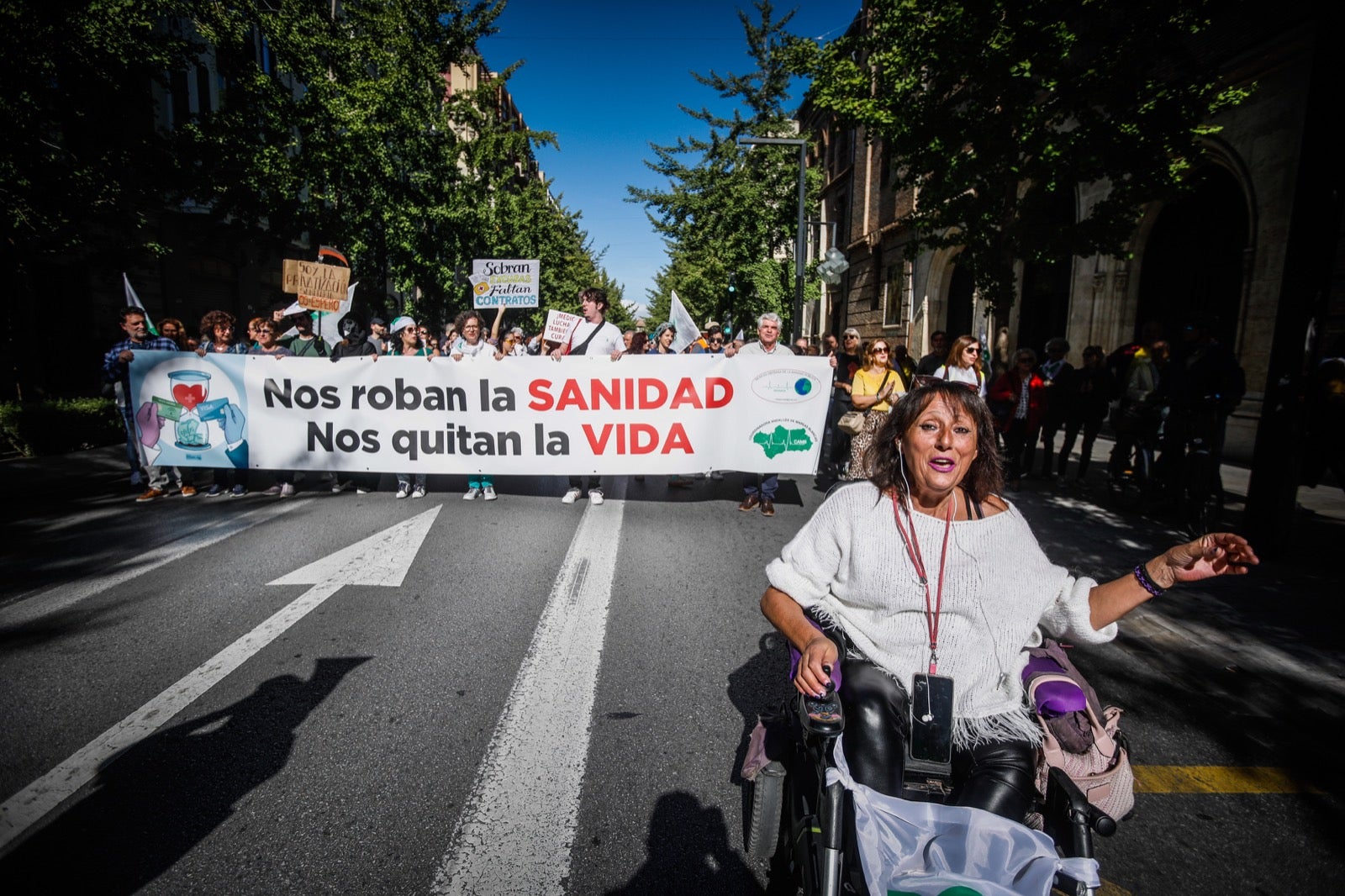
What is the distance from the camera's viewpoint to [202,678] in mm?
3357

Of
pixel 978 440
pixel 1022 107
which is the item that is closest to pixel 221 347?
pixel 978 440

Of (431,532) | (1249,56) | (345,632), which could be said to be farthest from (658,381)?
(1249,56)

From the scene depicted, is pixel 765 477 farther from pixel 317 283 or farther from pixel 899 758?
pixel 317 283

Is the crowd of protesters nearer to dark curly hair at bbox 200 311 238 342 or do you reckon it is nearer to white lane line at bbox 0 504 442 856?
dark curly hair at bbox 200 311 238 342

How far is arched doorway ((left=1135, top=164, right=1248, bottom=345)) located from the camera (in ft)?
39.5

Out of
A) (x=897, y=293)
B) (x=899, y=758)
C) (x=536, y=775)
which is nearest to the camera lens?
(x=899, y=758)

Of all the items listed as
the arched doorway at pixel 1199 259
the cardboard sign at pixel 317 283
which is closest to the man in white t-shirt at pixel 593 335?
the cardboard sign at pixel 317 283

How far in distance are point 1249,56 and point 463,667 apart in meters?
14.9

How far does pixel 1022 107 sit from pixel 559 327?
630cm

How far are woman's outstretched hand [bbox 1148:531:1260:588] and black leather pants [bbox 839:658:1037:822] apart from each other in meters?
0.61

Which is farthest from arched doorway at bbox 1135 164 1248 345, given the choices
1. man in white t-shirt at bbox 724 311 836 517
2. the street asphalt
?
man in white t-shirt at bbox 724 311 836 517

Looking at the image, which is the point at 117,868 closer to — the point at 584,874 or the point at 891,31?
the point at 584,874

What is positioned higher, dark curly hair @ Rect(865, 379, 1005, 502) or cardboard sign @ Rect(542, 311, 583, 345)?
cardboard sign @ Rect(542, 311, 583, 345)

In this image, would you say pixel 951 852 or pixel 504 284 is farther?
pixel 504 284
